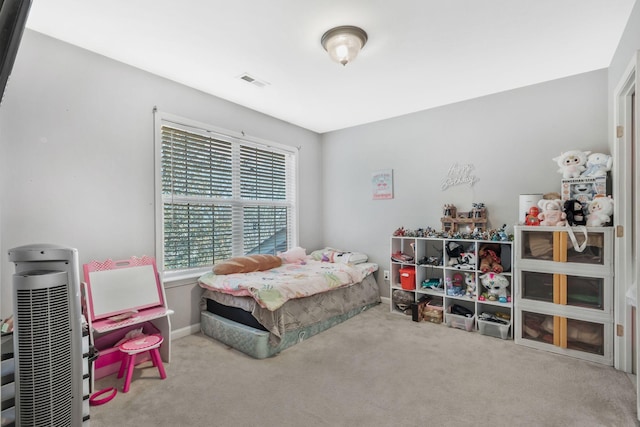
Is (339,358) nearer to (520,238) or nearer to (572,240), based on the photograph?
(520,238)

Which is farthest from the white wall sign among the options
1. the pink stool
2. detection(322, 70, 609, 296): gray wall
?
the pink stool

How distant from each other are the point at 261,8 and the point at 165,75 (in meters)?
1.41

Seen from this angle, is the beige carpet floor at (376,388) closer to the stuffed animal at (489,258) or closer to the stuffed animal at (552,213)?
the stuffed animal at (489,258)

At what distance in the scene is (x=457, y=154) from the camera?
3.55 m

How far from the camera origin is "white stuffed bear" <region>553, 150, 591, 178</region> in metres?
2.65

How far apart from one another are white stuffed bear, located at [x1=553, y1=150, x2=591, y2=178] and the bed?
7.28 feet

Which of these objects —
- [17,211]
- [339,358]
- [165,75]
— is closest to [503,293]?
[339,358]

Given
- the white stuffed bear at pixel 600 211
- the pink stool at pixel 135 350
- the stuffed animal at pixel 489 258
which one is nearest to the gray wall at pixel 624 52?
the white stuffed bear at pixel 600 211

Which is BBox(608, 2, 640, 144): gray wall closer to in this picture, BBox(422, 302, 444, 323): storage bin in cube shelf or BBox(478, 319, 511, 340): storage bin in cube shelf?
BBox(478, 319, 511, 340): storage bin in cube shelf

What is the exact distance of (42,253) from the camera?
4.81 ft

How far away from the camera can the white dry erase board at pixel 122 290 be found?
2273mm

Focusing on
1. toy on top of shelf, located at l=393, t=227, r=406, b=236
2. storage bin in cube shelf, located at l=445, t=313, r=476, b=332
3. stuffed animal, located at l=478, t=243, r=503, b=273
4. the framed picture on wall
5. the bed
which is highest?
the framed picture on wall

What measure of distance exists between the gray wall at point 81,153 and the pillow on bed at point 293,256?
3.96ft

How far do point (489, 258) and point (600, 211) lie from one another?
3.19ft
